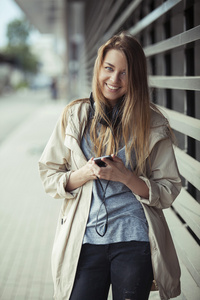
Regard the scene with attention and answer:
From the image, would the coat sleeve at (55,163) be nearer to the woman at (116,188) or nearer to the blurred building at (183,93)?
the woman at (116,188)

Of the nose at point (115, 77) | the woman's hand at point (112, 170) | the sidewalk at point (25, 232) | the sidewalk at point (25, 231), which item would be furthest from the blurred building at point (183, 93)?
the sidewalk at point (25, 231)

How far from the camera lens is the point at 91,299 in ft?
6.95

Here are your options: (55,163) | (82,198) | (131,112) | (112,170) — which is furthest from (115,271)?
(131,112)

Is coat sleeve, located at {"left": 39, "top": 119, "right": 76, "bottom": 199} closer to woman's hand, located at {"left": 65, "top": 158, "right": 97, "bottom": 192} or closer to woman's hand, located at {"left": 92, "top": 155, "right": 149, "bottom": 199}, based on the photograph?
woman's hand, located at {"left": 65, "top": 158, "right": 97, "bottom": 192}

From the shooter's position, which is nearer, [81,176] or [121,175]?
[121,175]

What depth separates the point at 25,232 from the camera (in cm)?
512

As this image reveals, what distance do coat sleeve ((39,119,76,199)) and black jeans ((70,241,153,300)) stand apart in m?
0.33

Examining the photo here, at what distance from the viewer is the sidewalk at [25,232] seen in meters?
3.80

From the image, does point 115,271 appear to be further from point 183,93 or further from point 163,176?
point 183,93

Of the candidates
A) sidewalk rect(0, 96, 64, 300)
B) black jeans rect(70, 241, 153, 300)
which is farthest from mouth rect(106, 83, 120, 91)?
sidewalk rect(0, 96, 64, 300)

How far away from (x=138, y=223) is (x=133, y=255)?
149 millimetres

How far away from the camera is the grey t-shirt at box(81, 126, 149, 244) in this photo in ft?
6.84

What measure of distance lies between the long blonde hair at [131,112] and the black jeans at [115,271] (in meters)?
0.39

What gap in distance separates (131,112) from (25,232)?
335 cm
